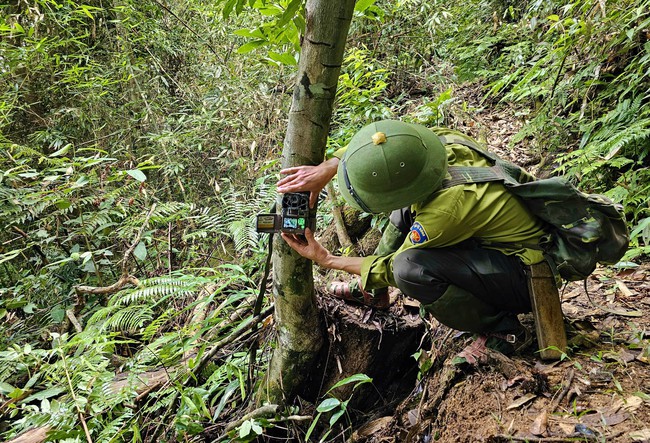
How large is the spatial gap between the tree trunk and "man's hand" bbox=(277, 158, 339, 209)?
36 millimetres

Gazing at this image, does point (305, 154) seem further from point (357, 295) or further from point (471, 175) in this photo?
point (357, 295)

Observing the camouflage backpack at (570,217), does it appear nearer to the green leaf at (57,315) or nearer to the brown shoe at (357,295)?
the brown shoe at (357,295)

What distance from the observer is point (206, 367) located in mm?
3014

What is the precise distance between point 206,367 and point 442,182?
6.63 ft

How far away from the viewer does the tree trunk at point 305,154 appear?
1810mm

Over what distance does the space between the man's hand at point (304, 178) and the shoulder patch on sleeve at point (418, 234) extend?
0.52 m

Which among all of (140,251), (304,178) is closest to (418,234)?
(304,178)

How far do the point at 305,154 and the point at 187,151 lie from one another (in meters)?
3.88

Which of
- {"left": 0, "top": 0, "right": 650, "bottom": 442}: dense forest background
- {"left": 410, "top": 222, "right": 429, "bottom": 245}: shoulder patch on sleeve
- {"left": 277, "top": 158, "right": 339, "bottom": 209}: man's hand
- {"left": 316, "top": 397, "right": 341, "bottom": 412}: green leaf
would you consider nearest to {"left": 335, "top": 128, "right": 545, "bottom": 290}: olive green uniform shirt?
{"left": 410, "top": 222, "right": 429, "bottom": 245}: shoulder patch on sleeve

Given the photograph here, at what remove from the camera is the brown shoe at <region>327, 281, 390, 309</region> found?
2875mm

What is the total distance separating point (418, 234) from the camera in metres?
2.24

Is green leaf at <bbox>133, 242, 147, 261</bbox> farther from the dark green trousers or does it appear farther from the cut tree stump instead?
the dark green trousers

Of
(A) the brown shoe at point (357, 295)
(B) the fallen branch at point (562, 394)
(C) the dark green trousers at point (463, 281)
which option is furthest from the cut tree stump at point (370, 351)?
(B) the fallen branch at point (562, 394)

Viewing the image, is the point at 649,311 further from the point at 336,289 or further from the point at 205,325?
the point at 205,325
